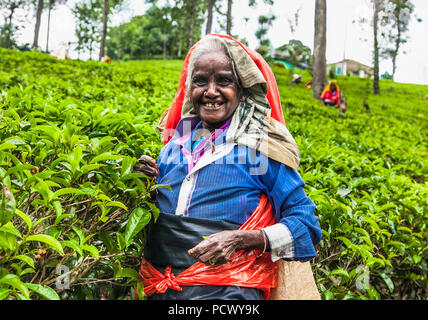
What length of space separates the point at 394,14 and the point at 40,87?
15244 mm

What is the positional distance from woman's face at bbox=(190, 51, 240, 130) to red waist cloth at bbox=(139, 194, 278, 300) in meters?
0.42

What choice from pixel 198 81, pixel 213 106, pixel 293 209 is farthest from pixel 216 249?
pixel 198 81

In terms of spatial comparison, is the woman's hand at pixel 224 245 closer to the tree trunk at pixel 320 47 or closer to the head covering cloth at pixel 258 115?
the head covering cloth at pixel 258 115

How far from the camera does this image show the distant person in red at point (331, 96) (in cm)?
1062

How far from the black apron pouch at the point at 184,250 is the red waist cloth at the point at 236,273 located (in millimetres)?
22

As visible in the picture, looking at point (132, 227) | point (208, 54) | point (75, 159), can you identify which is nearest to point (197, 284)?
point (132, 227)

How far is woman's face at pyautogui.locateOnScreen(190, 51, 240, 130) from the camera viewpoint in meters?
1.60

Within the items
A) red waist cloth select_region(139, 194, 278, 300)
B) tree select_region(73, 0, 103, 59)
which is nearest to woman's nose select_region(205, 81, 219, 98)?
red waist cloth select_region(139, 194, 278, 300)

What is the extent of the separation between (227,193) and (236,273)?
31cm

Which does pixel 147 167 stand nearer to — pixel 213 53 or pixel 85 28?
pixel 213 53

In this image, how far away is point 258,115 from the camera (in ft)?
5.40

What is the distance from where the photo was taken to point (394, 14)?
14578mm

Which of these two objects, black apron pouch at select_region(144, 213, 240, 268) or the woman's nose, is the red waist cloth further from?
the woman's nose
